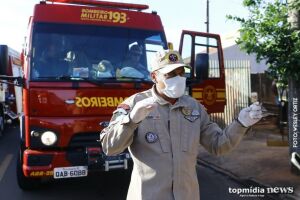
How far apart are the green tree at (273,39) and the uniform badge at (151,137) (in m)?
4.28

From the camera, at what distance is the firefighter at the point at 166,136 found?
8.43 ft

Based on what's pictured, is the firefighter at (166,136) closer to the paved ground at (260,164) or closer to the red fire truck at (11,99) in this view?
the paved ground at (260,164)

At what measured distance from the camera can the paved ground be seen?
6.70 meters

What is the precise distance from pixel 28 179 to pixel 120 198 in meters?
1.41

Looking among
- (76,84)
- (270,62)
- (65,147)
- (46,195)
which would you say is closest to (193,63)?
(270,62)

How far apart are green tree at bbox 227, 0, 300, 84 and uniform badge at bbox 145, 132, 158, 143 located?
4284 mm

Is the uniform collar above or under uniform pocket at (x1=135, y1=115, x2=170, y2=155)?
above

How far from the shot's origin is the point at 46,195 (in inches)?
251

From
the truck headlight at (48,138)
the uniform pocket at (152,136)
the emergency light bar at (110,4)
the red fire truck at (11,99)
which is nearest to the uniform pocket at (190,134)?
the uniform pocket at (152,136)

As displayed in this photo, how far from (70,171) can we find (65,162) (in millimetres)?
129

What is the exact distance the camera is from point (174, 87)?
103 inches

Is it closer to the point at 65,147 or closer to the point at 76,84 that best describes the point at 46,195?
the point at 65,147

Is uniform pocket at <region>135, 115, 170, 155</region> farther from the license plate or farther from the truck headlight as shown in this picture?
the truck headlight

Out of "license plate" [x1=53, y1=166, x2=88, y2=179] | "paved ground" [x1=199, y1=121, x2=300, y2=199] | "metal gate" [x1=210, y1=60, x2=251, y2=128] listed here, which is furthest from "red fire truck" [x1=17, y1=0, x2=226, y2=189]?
"metal gate" [x1=210, y1=60, x2=251, y2=128]
